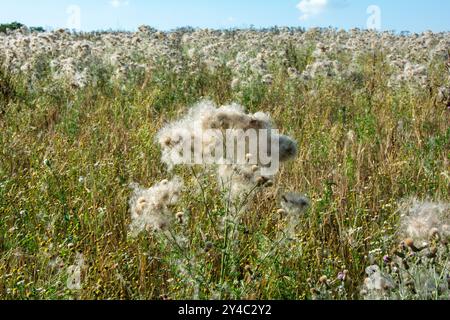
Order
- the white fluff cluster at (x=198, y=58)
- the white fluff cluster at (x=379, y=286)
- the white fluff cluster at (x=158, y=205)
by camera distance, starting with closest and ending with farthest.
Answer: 1. the white fluff cluster at (x=379, y=286)
2. the white fluff cluster at (x=158, y=205)
3. the white fluff cluster at (x=198, y=58)

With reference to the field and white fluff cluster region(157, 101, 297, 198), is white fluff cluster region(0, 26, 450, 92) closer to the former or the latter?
the field

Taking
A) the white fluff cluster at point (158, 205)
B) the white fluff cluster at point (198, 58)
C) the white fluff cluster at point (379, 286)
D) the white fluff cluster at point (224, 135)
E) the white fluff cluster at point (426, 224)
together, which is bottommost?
the white fluff cluster at point (379, 286)

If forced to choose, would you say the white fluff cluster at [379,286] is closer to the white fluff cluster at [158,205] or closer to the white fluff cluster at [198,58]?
the white fluff cluster at [158,205]

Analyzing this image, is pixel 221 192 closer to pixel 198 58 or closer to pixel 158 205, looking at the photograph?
pixel 158 205

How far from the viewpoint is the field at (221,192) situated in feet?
9.37

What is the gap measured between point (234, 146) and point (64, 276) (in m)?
1.09

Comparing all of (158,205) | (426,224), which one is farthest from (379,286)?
(158,205)

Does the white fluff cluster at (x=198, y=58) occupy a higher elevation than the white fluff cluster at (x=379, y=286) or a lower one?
higher

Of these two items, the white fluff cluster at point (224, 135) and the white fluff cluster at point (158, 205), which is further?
the white fluff cluster at point (158, 205)

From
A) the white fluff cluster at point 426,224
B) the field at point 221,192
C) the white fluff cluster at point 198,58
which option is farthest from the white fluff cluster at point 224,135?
the white fluff cluster at point 198,58

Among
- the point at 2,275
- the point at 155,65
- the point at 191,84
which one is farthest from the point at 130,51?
the point at 2,275

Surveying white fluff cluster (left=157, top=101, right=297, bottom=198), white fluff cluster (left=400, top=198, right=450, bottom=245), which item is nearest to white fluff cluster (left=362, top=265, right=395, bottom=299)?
white fluff cluster (left=400, top=198, right=450, bottom=245)
